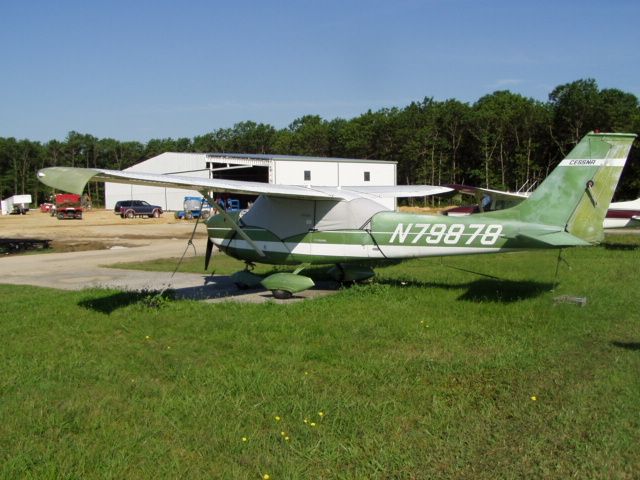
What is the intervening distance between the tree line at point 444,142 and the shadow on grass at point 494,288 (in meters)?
39.0

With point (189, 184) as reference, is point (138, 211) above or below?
below

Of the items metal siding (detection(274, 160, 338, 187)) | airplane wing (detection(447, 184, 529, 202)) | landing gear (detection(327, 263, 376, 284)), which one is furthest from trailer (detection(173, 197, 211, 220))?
landing gear (detection(327, 263, 376, 284))

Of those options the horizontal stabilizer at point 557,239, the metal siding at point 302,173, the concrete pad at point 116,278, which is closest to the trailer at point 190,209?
the metal siding at point 302,173

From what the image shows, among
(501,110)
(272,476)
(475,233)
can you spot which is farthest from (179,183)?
(501,110)

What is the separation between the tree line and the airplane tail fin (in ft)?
131

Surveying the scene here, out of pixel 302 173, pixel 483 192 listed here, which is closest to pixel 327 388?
pixel 483 192

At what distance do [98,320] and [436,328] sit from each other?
4.71 m

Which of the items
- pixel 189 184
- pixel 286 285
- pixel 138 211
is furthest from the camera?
pixel 138 211

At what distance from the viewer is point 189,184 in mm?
Answer: 9312

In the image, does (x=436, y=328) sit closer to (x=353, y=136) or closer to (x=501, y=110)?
(x=501, y=110)

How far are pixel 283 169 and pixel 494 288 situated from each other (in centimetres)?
3666

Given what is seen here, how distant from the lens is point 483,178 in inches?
2625

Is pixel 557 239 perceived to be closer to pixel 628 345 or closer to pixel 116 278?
pixel 628 345

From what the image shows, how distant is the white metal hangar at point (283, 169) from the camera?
150 feet
